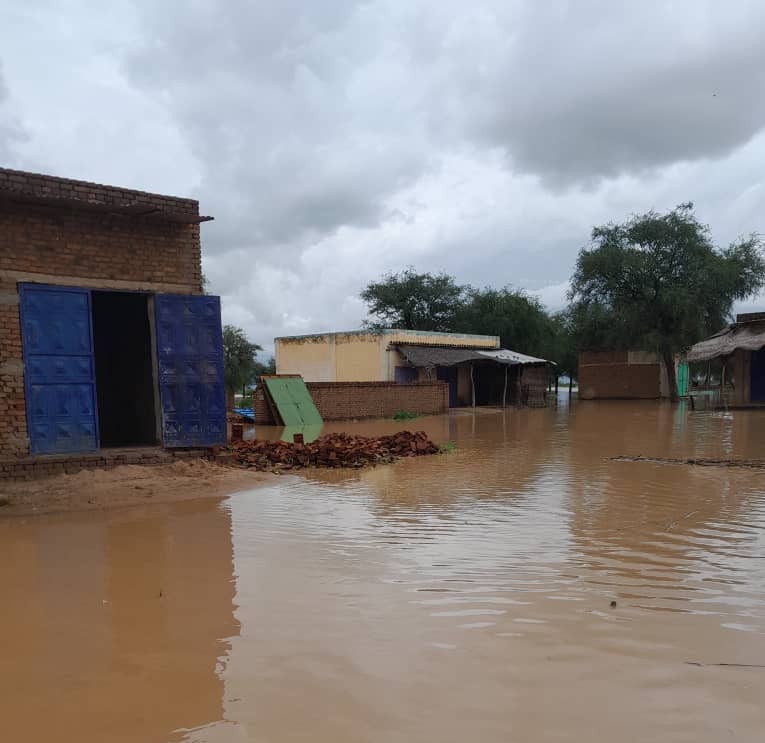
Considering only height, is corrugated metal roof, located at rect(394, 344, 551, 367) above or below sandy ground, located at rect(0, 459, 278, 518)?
above

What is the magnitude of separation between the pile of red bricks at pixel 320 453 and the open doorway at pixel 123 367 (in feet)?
6.22

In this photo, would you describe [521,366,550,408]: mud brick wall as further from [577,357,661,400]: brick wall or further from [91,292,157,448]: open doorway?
[91,292,157,448]: open doorway

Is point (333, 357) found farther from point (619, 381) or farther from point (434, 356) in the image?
point (619, 381)

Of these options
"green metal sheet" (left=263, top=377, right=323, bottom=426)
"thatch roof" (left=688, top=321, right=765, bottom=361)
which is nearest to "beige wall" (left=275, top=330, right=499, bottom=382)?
"green metal sheet" (left=263, top=377, right=323, bottom=426)

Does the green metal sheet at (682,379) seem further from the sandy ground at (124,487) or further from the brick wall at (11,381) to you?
the brick wall at (11,381)

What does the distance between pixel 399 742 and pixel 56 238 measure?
8.14 metres

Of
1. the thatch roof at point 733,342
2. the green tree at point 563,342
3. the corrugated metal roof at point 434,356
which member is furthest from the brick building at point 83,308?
the green tree at point 563,342

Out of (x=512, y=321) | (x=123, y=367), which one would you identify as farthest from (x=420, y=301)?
(x=123, y=367)

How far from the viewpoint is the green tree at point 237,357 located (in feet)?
116

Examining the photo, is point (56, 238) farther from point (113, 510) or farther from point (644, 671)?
point (644, 671)

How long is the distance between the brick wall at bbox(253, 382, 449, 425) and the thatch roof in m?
10.3

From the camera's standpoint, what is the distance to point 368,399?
75.8ft

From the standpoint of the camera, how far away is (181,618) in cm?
373

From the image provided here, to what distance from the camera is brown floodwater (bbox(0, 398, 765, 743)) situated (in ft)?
8.36
